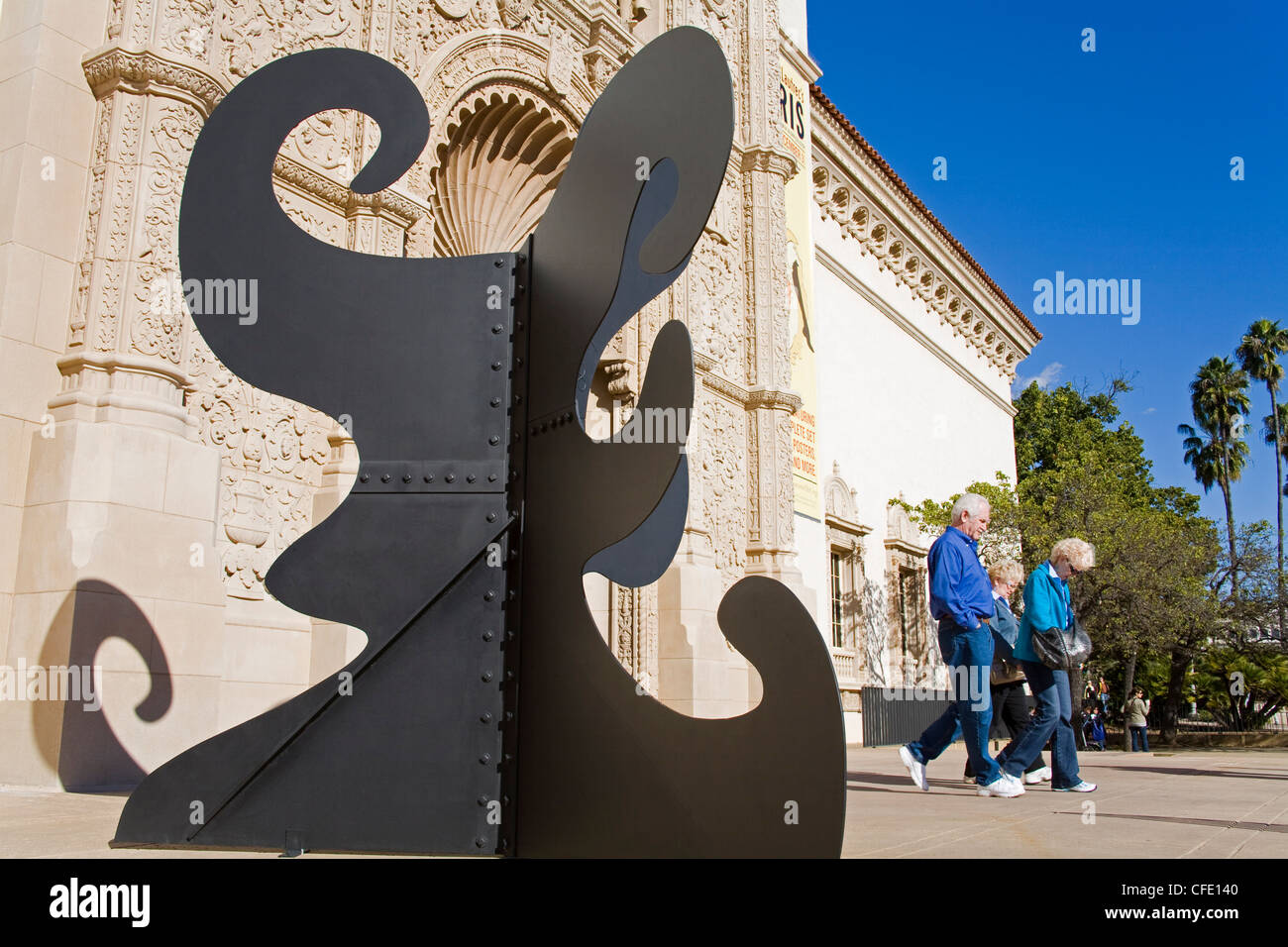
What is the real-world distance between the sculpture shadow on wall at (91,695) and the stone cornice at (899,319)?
1456 centimetres

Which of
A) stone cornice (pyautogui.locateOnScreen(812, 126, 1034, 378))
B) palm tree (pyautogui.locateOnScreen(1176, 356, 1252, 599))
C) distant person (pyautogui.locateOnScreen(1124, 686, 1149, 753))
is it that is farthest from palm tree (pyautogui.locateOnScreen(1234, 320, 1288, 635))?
distant person (pyautogui.locateOnScreen(1124, 686, 1149, 753))

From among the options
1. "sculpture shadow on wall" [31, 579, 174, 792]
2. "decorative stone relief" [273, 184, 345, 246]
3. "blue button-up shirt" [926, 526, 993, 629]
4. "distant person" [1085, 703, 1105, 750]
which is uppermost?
"decorative stone relief" [273, 184, 345, 246]

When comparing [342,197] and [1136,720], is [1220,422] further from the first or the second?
[342,197]

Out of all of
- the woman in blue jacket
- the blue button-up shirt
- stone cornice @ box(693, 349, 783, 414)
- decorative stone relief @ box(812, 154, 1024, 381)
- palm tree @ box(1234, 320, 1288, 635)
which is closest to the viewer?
the blue button-up shirt

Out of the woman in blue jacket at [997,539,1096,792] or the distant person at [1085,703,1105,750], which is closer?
the woman in blue jacket at [997,539,1096,792]

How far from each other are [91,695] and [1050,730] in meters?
5.53

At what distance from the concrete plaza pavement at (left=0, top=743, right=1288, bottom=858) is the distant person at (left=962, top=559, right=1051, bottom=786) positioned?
44 cm

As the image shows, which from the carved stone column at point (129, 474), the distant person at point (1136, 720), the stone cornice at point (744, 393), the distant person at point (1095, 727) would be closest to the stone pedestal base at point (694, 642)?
the stone cornice at point (744, 393)

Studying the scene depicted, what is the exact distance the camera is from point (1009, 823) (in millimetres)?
4023

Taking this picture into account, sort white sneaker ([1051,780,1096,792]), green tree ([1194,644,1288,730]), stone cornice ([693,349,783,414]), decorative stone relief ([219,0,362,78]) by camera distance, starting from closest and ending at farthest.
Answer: white sneaker ([1051,780,1096,792]) → decorative stone relief ([219,0,362,78]) → stone cornice ([693,349,783,414]) → green tree ([1194,644,1288,730])

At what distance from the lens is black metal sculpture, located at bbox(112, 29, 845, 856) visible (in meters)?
2.54

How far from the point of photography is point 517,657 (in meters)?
2.82

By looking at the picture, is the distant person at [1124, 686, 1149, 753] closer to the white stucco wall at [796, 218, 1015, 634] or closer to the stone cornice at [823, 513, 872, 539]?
the white stucco wall at [796, 218, 1015, 634]
